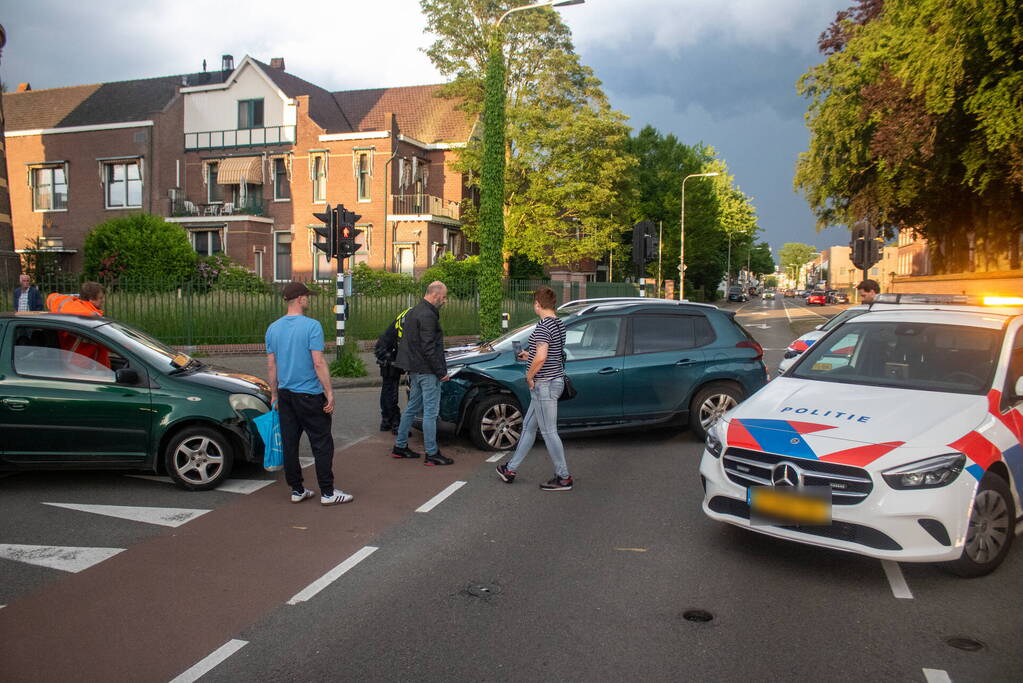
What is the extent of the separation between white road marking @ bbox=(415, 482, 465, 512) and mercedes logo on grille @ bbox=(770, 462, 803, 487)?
2943 mm

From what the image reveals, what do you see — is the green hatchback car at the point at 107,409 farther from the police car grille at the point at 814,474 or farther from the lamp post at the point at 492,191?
the lamp post at the point at 492,191

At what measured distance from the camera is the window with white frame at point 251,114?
40.3 metres

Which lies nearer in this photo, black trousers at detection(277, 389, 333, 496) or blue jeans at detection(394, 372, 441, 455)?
black trousers at detection(277, 389, 333, 496)

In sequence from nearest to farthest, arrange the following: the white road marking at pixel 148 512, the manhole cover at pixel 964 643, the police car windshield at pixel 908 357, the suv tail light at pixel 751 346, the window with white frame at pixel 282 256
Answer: the manhole cover at pixel 964 643 < the police car windshield at pixel 908 357 < the white road marking at pixel 148 512 < the suv tail light at pixel 751 346 < the window with white frame at pixel 282 256

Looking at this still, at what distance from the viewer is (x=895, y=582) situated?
16.3 feet

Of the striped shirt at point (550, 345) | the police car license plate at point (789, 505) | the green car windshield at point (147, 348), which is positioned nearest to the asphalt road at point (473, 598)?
the police car license plate at point (789, 505)

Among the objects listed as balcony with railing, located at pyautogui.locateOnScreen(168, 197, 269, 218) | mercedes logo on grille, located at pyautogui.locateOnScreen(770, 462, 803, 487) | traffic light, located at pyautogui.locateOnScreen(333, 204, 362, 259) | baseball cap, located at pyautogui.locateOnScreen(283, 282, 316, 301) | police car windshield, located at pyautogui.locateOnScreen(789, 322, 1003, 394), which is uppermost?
balcony with railing, located at pyautogui.locateOnScreen(168, 197, 269, 218)

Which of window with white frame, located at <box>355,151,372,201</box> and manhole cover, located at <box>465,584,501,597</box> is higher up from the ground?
window with white frame, located at <box>355,151,372,201</box>

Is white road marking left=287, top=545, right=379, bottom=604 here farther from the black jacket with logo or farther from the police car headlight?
the black jacket with logo

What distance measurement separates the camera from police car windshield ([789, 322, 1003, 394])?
18.4ft

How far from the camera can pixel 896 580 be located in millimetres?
5008

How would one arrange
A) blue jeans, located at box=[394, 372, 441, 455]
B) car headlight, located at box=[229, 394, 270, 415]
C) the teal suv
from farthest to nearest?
1. the teal suv
2. blue jeans, located at box=[394, 372, 441, 455]
3. car headlight, located at box=[229, 394, 270, 415]

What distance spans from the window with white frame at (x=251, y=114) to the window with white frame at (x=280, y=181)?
2.02 metres

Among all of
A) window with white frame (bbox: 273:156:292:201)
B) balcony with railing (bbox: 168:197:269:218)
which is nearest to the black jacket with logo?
balcony with railing (bbox: 168:197:269:218)
